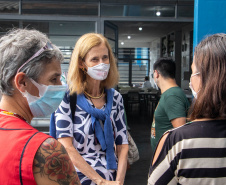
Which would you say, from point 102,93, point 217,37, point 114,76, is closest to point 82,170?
point 102,93

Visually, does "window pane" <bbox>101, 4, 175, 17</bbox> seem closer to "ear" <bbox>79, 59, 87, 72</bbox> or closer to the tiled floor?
the tiled floor

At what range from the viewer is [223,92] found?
1.22 meters

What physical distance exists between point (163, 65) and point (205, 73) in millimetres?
1854

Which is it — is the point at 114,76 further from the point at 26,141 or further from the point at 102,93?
the point at 26,141

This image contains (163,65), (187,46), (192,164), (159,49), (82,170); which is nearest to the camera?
(192,164)

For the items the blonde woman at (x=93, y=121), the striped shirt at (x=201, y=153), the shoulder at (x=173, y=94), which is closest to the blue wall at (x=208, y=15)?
the shoulder at (x=173, y=94)

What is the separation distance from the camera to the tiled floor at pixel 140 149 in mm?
4746

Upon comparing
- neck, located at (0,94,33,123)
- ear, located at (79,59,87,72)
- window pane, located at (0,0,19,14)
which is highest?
window pane, located at (0,0,19,14)

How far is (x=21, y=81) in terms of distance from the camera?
1.16 meters

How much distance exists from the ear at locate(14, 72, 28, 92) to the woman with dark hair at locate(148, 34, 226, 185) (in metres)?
0.69

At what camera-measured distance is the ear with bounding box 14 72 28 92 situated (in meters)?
1.14

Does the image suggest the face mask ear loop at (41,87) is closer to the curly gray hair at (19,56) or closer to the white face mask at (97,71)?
the curly gray hair at (19,56)

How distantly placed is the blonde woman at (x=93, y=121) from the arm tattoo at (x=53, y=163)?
32.2 inches

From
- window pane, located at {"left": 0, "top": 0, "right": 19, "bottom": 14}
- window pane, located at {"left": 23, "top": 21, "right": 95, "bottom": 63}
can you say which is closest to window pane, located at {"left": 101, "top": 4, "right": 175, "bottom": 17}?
window pane, located at {"left": 23, "top": 21, "right": 95, "bottom": 63}
